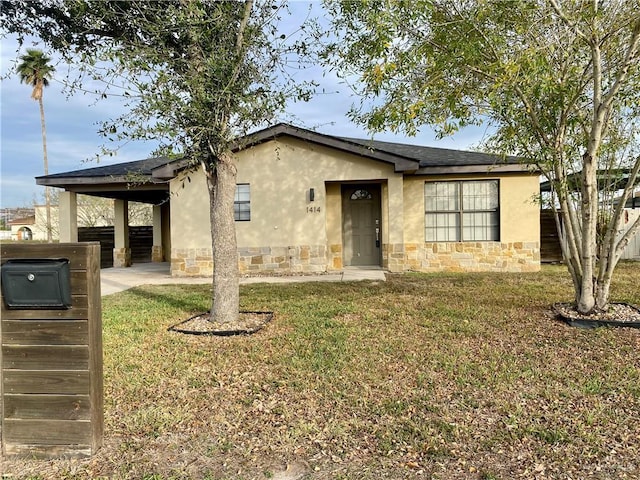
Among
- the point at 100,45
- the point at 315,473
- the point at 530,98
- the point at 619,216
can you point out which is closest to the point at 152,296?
the point at 100,45

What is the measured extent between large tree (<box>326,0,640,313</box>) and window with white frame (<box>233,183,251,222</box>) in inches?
225

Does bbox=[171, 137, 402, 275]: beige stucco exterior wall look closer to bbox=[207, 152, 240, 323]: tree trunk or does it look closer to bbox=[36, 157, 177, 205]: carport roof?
bbox=[36, 157, 177, 205]: carport roof

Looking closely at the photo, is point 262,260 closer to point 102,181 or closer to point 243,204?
point 243,204

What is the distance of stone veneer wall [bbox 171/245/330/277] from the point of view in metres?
11.2

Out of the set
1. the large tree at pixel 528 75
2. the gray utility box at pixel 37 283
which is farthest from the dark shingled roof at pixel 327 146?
the gray utility box at pixel 37 283

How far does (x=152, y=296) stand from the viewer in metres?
8.43

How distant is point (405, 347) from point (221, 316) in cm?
256

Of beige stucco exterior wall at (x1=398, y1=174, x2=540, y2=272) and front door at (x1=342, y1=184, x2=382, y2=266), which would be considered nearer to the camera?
beige stucco exterior wall at (x1=398, y1=174, x2=540, y2=272)

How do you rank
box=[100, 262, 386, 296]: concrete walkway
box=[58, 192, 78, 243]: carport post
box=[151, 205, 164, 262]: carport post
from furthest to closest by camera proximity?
box=[151, 205, 164, 262]: carport post, box=[58, 192, 78, 243]: carport post, box=[100, 262, 386, 296]: concrete walkway

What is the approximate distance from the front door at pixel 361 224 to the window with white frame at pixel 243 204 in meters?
2.71

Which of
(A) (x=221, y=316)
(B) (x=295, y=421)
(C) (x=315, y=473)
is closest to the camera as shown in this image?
(C) (x=315, y=473)

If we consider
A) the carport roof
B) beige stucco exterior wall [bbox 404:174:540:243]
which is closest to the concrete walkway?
the carport roof

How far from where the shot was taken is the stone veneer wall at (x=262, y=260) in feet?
36.6

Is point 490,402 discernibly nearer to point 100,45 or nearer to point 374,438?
point 374,438
